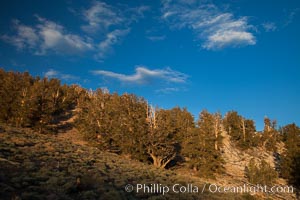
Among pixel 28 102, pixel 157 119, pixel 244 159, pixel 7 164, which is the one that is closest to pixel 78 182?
pixel 7 164

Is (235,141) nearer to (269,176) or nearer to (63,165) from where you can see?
(269,176)

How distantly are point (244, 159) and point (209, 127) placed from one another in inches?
824

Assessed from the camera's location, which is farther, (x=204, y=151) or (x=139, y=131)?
(x=204, y=151)

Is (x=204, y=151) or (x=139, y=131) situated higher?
(x=139, y=131)

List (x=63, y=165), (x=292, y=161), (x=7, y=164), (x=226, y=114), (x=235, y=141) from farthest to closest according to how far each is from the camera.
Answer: (x=226, y=114) → (x=235, y=141) → (x=292, y=161) → (x=63, y=165) → (x=7, y=164)

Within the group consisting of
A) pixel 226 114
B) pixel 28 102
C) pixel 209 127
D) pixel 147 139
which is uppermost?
pixel 226 114

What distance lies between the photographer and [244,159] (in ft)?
188

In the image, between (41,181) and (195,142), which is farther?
(195,142)

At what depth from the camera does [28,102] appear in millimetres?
44531

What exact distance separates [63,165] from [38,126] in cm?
3056

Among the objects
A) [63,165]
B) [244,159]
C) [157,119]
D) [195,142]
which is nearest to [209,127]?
[195,142]

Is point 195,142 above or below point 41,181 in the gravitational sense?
above

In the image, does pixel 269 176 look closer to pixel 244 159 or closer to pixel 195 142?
pixel 195 142

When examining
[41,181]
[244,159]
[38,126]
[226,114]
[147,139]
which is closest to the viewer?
[41,181]
